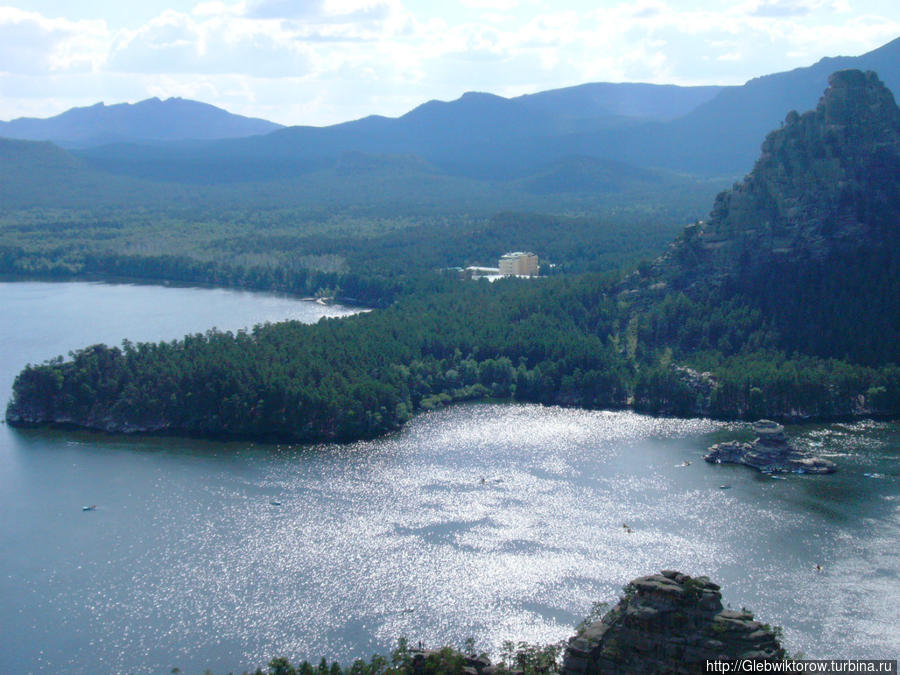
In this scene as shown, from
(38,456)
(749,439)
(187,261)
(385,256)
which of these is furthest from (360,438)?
(187,261)

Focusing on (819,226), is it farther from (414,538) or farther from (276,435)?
(414,538)

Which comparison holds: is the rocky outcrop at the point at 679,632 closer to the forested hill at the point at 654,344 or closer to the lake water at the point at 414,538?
the lake water at the point at 414,538

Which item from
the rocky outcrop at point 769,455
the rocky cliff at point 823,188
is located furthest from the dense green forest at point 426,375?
the rocky outcrop at point 769,455

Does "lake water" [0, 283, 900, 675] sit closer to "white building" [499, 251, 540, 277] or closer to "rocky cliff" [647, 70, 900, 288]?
"rocky cliff" [647, 70, 900, 288]

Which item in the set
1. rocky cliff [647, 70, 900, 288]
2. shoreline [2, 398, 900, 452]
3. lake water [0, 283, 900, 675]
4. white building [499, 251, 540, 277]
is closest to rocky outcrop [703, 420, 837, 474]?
lake water [0, 283, 900, 675]

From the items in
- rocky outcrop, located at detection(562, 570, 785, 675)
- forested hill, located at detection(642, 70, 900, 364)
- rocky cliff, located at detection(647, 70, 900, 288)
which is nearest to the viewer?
rocky outcrop, located at detection(562, 570, 785, 675)

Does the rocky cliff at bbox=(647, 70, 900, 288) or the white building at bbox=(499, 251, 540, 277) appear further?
the white building at bbox=(499, 251, 540, 277)

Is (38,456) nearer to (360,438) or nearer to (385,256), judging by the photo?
(360,438)
